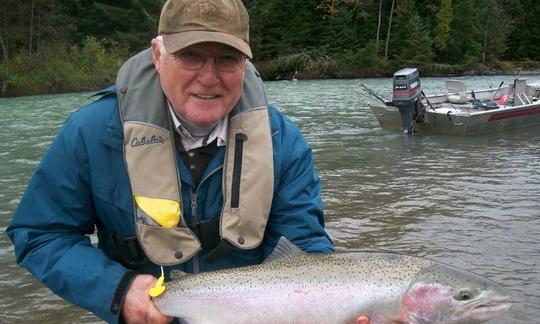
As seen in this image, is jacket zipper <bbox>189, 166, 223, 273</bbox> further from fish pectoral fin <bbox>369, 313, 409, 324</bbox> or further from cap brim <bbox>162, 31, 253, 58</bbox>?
Answer: fish pectoral fin <bbox>369, 313, 409, 324</bbox>

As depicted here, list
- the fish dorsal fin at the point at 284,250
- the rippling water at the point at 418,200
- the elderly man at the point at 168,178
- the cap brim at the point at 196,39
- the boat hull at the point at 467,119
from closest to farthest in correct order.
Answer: the cap brim at the point at 196,39 → the elderly man at the point at 168,178 → the fish dorsal fin at the point at 284,250 → the rippling water at the point at 418,200 → the boat hull at the point at 467,119

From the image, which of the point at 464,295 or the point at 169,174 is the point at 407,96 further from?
the point at 169,174

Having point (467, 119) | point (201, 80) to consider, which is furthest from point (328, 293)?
point (467, 119)

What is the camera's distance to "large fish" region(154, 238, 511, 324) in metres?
2.69

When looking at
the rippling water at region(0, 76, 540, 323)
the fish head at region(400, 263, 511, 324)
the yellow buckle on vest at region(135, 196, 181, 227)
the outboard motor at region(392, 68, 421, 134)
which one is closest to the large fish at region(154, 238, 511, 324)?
the fish head at region(400, 263, 511, 324)

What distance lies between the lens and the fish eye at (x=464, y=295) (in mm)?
2791

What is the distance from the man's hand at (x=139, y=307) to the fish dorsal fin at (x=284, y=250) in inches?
23.7

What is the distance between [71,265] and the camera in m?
2.63

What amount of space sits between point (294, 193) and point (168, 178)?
63 centimetres

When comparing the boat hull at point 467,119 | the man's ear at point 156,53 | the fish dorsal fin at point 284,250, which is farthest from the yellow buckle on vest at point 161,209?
the boat hull at point 467,119

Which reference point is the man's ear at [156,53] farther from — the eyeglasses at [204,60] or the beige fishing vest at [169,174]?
the eyeglasses at [204,60]

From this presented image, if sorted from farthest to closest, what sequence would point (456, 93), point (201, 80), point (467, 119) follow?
1. point (456, 93)
2. point (467, 119)
3. point (201, 80)

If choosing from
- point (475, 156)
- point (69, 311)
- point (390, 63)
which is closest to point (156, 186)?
point (69, 311)

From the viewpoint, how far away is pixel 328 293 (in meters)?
2.72
